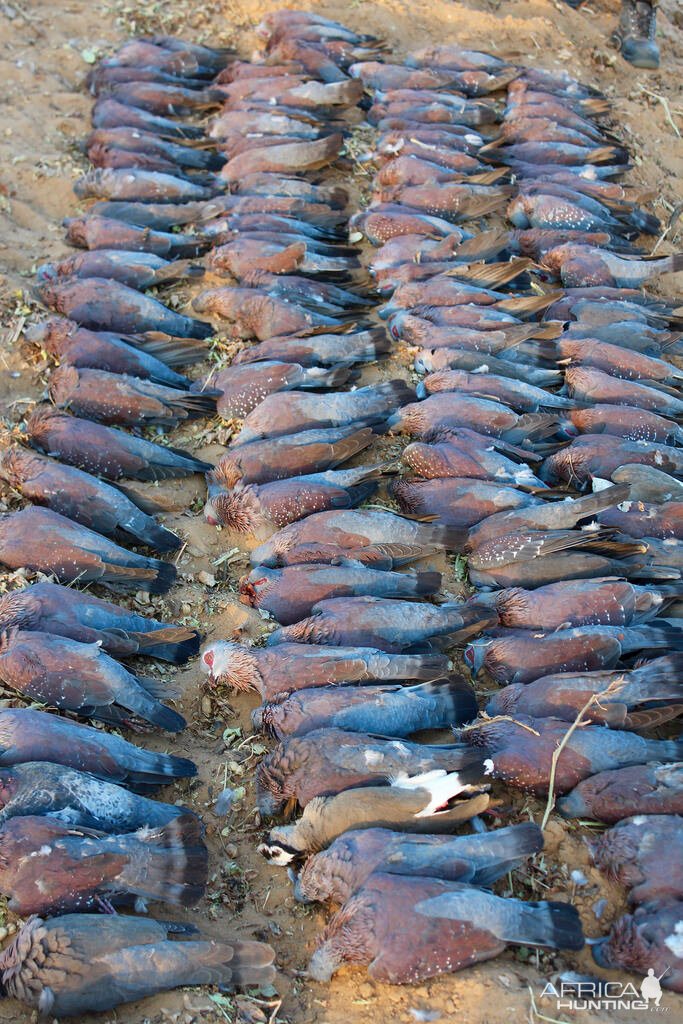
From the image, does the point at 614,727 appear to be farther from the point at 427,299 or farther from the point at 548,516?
the point at 427,299

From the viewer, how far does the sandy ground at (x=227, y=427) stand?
95.9 inches

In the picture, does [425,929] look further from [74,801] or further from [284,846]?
[74,801]

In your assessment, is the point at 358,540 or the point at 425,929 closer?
the point at 425,929

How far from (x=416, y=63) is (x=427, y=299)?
10.5ft

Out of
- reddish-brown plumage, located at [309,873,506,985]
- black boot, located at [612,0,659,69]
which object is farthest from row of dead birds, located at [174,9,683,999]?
black boot, located at [612,0,659,69]

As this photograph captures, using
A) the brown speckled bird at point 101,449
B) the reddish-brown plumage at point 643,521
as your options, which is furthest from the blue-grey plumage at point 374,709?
the brown speckled bird at point 101,449

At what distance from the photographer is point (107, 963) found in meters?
2.40

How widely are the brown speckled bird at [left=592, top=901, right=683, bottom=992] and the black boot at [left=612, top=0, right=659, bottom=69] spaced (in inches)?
288

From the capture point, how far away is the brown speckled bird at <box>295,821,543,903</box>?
8.45 ft

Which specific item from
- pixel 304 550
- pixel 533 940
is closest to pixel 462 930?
pixel 533 940

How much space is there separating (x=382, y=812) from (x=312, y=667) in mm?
651

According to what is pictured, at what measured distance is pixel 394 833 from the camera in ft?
8.70

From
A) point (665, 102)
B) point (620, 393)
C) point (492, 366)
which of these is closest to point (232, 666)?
point (492, 366)

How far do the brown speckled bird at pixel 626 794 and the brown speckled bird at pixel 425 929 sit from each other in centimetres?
37
